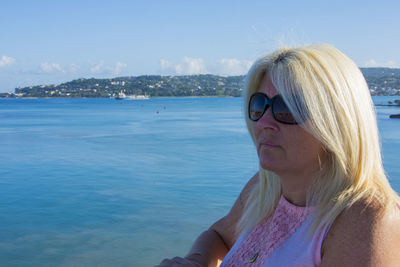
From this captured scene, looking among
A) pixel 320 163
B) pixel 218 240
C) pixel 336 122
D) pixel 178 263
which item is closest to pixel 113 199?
pixel 218 240

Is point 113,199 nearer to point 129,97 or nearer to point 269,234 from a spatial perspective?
point 269,234

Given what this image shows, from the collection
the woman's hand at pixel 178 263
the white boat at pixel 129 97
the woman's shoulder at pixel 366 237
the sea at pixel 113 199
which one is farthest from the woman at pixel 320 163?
the white boat at pixel 129 97

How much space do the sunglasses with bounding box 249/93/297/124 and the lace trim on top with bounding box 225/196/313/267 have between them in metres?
0.28

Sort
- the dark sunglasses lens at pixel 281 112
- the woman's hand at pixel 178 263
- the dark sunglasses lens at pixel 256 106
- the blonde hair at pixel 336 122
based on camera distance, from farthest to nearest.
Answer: the woman's hand at pixel 178 263
the dark sunglasses lens at pixel 256 106
the dark sunglasses lens at pixel 281 112
the blonde hair at pixel 336 122

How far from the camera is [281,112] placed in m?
1.26

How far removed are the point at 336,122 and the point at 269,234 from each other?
1.53 feet

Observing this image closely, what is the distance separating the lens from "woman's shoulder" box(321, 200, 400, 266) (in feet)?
3.12

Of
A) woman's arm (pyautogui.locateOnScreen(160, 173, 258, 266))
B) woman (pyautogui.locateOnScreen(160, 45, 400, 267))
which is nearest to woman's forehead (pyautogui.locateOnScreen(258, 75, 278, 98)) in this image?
woman (pyautogui.locateOnScreen(160, 45, 400, 267))

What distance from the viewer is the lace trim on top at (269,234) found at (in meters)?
1.29

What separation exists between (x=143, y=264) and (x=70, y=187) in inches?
209

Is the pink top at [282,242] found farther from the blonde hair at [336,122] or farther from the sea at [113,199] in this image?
the sea at [113,199]

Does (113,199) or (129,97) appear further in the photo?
(129,97)

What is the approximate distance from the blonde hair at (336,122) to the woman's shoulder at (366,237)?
43mm

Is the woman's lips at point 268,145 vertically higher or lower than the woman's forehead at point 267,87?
lower
